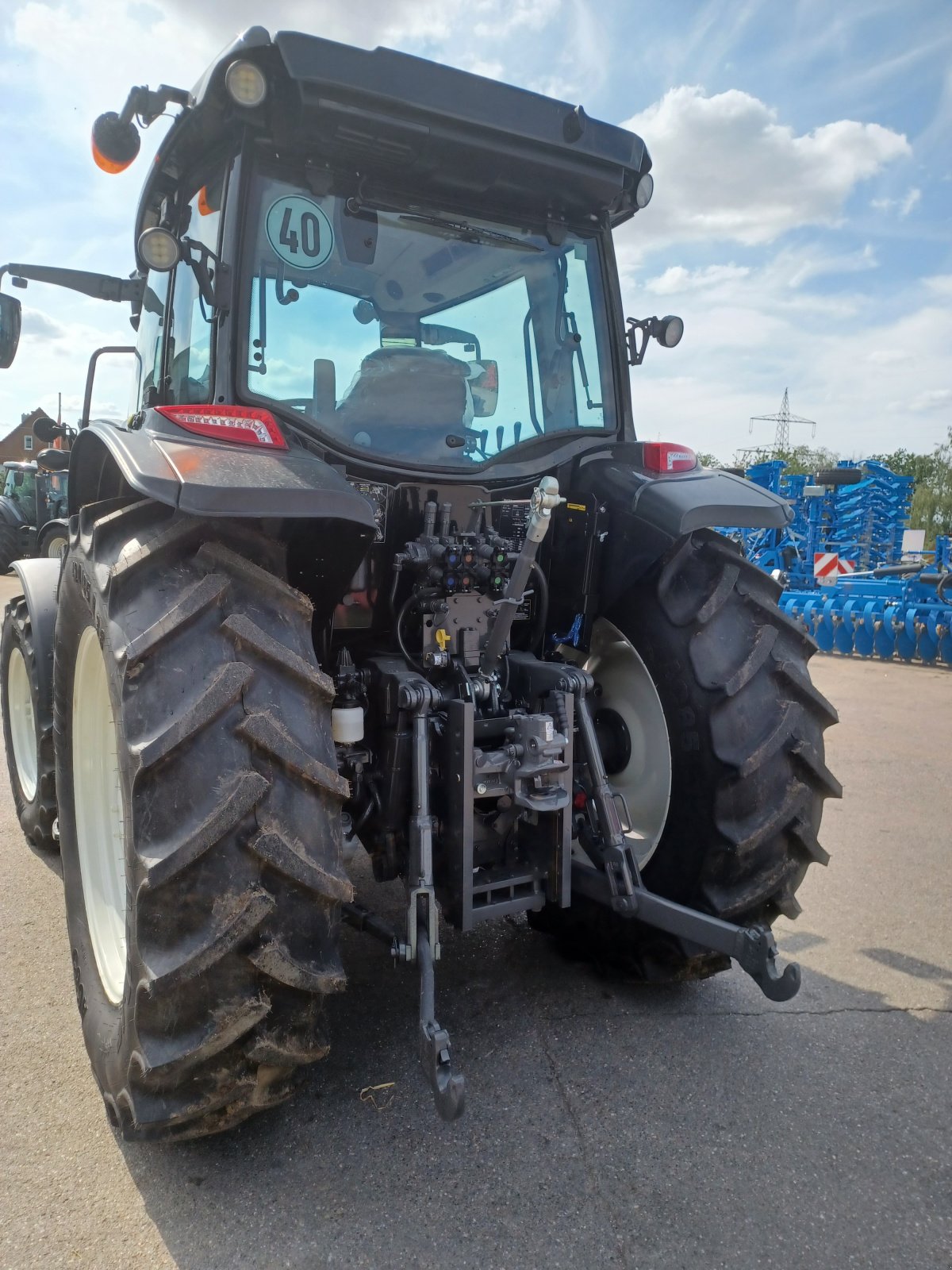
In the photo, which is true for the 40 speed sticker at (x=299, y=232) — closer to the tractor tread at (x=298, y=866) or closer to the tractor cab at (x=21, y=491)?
the tractor tread at (x=298, y=866)

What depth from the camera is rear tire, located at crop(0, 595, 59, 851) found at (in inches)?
131

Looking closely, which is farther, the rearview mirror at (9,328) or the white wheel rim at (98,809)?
the rearview mirror at (9,328)

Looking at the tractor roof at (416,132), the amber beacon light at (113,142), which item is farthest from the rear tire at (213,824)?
the amber beacon light at (113,142)

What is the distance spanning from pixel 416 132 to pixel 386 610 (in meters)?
1.31

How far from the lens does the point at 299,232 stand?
2.47 metres

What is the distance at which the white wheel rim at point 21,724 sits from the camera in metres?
4.00

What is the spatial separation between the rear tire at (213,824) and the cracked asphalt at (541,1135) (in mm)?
220

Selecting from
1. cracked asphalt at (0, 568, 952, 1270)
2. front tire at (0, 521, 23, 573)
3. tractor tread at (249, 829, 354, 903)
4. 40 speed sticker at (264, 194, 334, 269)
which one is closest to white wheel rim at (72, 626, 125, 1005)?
cracked asphalt at (0, 568, 952, 1270)

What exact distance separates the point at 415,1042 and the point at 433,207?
2421mm

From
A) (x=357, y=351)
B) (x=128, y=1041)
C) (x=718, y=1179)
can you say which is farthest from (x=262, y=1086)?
(x=357, y=351)

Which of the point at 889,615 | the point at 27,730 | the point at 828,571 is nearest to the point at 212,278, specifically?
the point at 27,730

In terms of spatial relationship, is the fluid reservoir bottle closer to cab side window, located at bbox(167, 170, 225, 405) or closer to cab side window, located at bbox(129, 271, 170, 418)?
cab side window, located at bbox(167, 170, 225, 405)

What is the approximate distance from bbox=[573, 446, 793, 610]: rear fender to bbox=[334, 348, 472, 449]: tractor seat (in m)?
0.49

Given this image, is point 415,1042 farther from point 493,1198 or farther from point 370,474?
point 370,474
